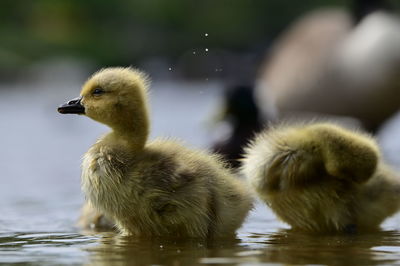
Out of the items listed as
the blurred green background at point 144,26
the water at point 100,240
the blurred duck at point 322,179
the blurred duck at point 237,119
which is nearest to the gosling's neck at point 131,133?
the water at point 100,240

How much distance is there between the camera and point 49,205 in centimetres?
719

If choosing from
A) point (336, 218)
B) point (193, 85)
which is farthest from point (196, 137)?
point (193, 85)

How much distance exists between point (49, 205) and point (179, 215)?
2.59 m

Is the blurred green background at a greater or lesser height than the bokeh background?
greater

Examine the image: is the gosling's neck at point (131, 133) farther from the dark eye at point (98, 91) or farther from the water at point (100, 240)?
the water at point (100, 240)

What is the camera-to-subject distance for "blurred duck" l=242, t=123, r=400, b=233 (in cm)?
513

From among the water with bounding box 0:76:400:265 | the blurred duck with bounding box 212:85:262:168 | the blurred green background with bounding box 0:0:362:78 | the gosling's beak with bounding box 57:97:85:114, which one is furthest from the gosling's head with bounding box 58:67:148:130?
the blurred green background with bounding box 0:0:362:78

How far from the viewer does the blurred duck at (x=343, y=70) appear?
35.7ft

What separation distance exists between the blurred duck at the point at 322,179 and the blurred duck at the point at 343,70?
193 inches

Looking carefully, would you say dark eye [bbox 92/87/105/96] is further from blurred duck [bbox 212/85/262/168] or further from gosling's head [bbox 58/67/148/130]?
blurred duck [bbox 212/85/262/168]

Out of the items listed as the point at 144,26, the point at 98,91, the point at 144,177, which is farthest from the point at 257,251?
the point at 144,26

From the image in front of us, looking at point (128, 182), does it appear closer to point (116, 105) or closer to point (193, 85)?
point (116, 105)

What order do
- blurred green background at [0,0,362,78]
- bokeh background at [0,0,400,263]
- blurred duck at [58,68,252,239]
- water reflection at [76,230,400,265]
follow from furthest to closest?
blurred green background at [0,0,362,78] → bokeh background at [0,0,400,263] → blurred duck at [58,68,252,239] → water reflection at [76,230,400,265]

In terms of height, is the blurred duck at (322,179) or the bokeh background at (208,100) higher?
the bokeh background at (208,100)
